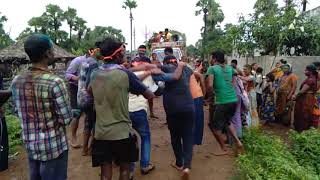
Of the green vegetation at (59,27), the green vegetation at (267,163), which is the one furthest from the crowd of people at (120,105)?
the green vegetation at (59,27)

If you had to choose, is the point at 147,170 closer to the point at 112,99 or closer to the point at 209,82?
the point at 209,82

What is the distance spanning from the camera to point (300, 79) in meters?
12.5

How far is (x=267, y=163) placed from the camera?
17.1 ft

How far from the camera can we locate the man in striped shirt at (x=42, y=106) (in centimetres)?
289

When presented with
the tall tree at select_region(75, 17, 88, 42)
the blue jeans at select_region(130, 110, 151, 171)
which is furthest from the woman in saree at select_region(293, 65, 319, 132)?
the tall tree at select_region(75, 17, 88, 42)

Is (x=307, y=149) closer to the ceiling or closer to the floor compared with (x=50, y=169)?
closer to the floor

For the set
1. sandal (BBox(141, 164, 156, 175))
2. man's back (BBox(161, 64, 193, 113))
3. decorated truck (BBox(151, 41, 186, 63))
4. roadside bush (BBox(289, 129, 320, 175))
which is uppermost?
decorated truck (BBox(151, 41, 186, 63))

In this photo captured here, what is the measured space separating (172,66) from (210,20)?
41.3 meters

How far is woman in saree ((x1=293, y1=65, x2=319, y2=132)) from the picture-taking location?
7582mm

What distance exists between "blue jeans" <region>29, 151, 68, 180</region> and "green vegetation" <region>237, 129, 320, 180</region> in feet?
7.94

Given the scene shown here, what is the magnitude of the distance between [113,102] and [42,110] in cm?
81

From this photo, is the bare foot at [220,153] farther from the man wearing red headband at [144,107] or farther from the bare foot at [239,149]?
the man wearing red headband at [144,107]

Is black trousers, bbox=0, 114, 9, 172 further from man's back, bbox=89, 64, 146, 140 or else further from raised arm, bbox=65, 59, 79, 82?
man's back, bbox=89, 64, 146, 140

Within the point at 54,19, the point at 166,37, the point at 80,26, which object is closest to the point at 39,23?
the point at 54,19
